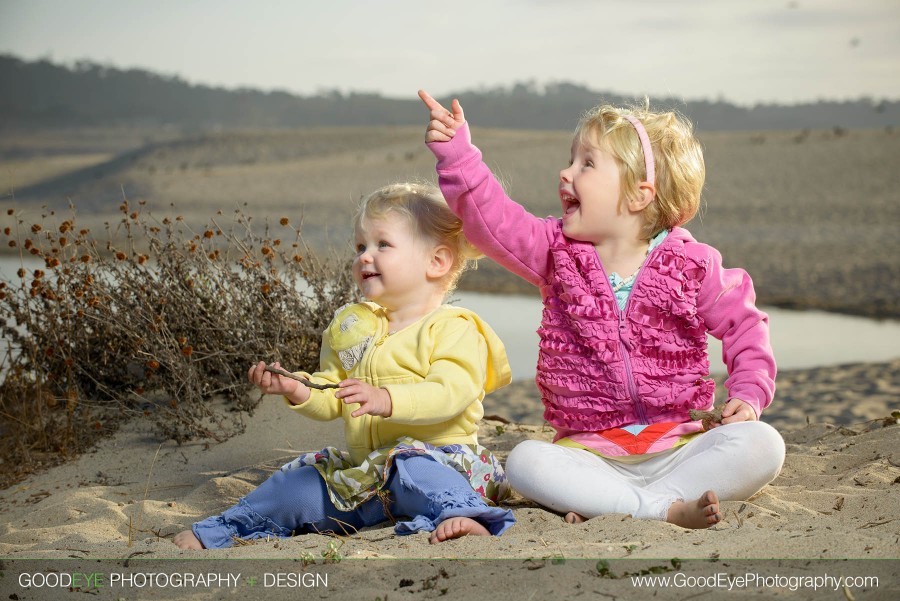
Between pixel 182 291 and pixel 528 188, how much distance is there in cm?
1608

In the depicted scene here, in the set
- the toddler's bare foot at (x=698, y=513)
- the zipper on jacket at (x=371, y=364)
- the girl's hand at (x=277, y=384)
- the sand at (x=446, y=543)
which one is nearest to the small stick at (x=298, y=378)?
the girl's hand at (x=277, y=384)

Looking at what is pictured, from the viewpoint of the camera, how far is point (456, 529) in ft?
8.89

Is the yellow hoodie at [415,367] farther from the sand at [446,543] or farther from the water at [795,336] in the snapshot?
the water at [795,336]

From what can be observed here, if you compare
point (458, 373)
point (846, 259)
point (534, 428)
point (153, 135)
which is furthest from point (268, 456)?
point (153, 135)

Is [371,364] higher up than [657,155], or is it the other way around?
[657,155]

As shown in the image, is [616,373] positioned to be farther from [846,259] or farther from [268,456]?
[846,259]

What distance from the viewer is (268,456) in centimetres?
419

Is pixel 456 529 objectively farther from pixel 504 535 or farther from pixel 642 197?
pixel 642 197

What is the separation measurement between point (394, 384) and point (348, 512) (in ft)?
1.51

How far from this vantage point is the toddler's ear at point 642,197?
3.17 metres

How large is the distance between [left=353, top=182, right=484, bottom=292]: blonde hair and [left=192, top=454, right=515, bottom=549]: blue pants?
26.3 inches

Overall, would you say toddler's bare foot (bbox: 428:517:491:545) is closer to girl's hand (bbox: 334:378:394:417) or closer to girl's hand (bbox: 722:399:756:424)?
girl's hand (bbox: 334:378:394:417)

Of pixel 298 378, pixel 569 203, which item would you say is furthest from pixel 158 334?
pixel 569 203

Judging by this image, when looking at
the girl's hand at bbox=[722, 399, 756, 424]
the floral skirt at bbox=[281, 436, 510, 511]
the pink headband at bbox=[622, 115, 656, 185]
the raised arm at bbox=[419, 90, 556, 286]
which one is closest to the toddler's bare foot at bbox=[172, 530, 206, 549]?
the floral skirt at bbox=[281, 436, 510, 511]
